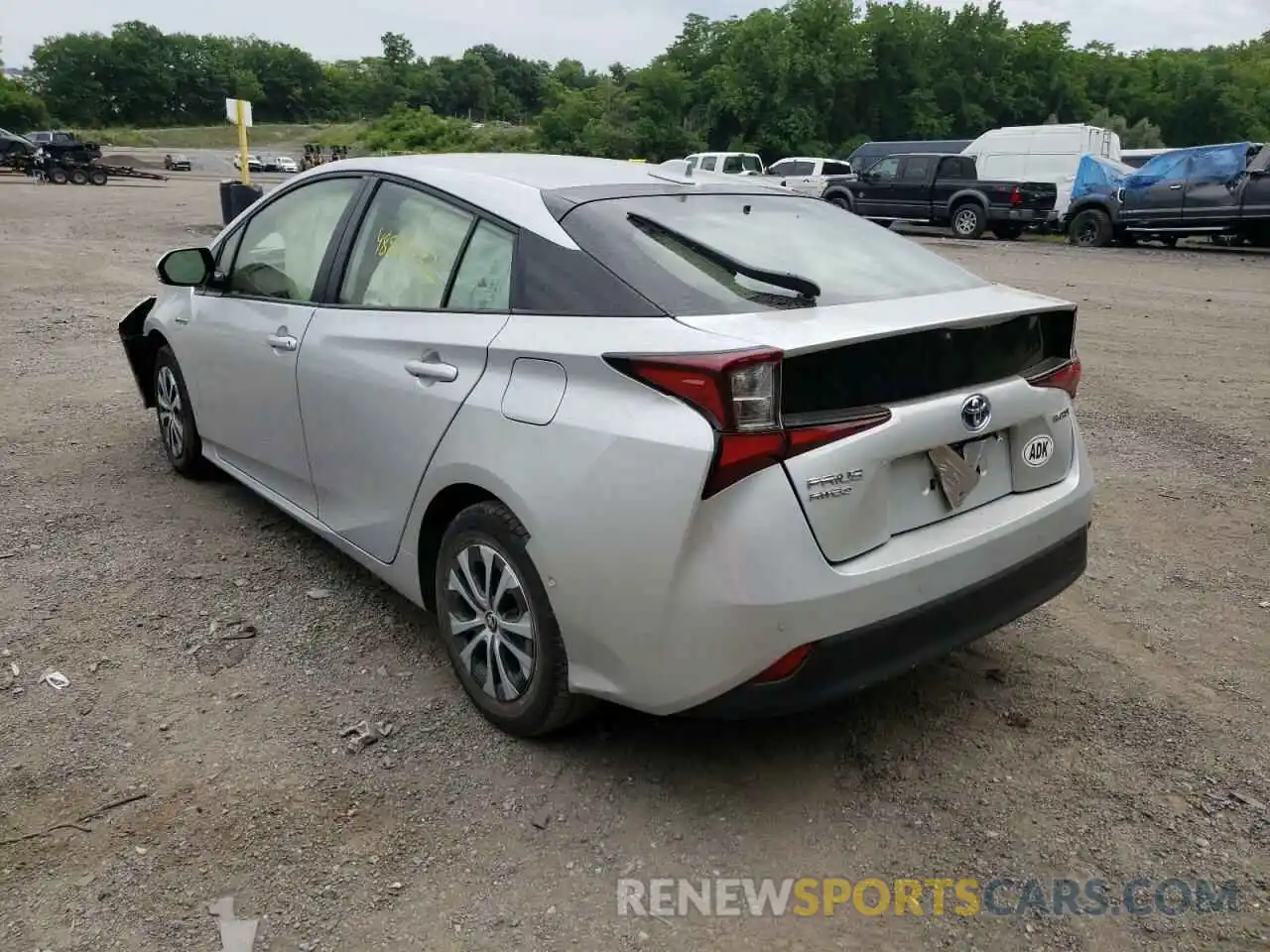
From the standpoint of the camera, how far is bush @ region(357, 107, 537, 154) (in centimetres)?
6612

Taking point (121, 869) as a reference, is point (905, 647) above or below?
above

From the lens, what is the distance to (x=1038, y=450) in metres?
2.89

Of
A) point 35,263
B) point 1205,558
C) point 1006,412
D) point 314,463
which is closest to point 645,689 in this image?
point 1006,412

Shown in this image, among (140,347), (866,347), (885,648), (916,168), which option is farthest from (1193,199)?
(885,648)

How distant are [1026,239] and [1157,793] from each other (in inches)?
828

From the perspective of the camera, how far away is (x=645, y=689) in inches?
98.6

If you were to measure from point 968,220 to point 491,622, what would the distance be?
20.8 m

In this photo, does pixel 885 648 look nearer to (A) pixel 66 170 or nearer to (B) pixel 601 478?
(B) pixel 601 478

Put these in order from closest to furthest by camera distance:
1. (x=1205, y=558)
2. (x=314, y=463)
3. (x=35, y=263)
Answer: (x=314, y=463)
(x=1205, y=558)
(x=35, y=263)

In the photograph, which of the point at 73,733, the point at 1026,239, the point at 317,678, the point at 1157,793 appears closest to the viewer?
the point at 1157,793

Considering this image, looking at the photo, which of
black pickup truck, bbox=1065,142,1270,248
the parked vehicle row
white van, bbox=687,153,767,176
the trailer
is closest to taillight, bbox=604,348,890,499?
black pickup truck, bbox=1065,142,1270,248

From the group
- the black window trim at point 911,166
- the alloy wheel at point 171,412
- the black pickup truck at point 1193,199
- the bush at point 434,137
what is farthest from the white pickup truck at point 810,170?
the bush at point 434,137

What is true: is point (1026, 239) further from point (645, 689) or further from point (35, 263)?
point (645, 689)

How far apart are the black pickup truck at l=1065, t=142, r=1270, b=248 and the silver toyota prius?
17.7 m
